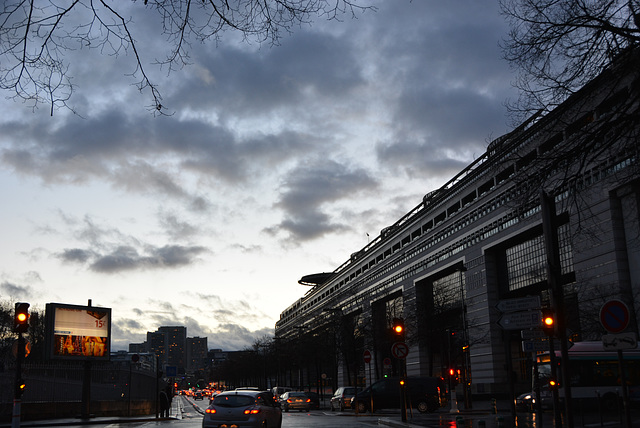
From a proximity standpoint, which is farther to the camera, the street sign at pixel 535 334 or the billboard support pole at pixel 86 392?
the billboard support pole at pixel 86 392

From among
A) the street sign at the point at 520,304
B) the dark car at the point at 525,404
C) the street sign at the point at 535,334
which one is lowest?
the dark car at the point at 525,404

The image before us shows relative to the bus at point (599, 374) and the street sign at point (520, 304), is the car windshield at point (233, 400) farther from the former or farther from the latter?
the bus at point (599, 374)

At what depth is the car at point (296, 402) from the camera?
158 feet

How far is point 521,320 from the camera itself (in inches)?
619

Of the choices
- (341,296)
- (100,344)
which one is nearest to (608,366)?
(100,344)

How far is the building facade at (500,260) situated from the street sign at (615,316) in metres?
1.22

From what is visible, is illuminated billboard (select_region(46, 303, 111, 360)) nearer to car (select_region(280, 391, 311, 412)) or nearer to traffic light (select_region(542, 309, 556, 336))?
car (select_region(280, 391, 311, 412))

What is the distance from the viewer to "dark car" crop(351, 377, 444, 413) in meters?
36.7

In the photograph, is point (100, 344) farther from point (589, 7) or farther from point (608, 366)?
point (589, 7)

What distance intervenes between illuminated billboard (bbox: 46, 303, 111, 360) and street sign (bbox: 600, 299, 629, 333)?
28695 millimetres

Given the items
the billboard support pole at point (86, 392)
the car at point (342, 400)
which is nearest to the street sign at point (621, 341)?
the billboard support pole at point (86, 392)

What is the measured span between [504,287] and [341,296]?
46505mm

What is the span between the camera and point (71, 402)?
34812 mm

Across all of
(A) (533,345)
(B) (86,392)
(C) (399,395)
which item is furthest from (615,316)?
(B) (86,392)
